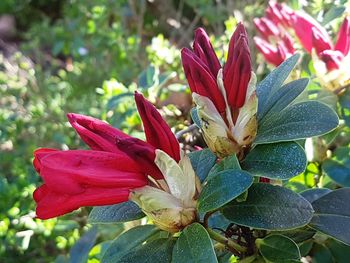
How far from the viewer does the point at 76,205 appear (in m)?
0.66

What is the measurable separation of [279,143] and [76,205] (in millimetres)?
248

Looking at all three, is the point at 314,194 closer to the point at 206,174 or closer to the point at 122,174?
the point at 206,174

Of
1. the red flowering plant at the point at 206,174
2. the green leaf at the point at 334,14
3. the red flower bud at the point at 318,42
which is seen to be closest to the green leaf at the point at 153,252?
the red flowering plant at the point at 206,174

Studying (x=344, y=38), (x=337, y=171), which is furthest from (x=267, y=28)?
(x=337, y=171)

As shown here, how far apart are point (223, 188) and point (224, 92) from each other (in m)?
0.13

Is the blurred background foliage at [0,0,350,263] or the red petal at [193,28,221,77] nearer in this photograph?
the red petal at [193,28,221,77]

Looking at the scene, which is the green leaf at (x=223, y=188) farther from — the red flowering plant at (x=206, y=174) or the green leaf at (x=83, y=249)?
the green leaf at (x=83, y=249)

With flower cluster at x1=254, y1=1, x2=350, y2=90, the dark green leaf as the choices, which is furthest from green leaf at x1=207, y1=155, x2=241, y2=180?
flower cluster at x1=254, y1=1, x2=350, y2=90

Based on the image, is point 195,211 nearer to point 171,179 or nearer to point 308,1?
point 171,179

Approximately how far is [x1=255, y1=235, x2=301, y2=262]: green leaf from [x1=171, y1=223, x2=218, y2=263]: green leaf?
112 mm

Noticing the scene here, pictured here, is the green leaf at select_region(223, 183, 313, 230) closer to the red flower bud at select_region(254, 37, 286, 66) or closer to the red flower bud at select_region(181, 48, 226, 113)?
the red flower bud at select_region(181, 48, 226, 113)

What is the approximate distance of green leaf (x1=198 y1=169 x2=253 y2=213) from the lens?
640mm

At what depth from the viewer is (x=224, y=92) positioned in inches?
28.4

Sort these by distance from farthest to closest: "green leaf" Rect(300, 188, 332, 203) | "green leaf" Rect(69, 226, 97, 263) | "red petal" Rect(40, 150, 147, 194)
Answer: "green leaf" Rect(69, 226, 97, 263) → "green leaf" Rect(300, 188, 332, 203) → "red petal" Rect(40, 150, 147, 194)
